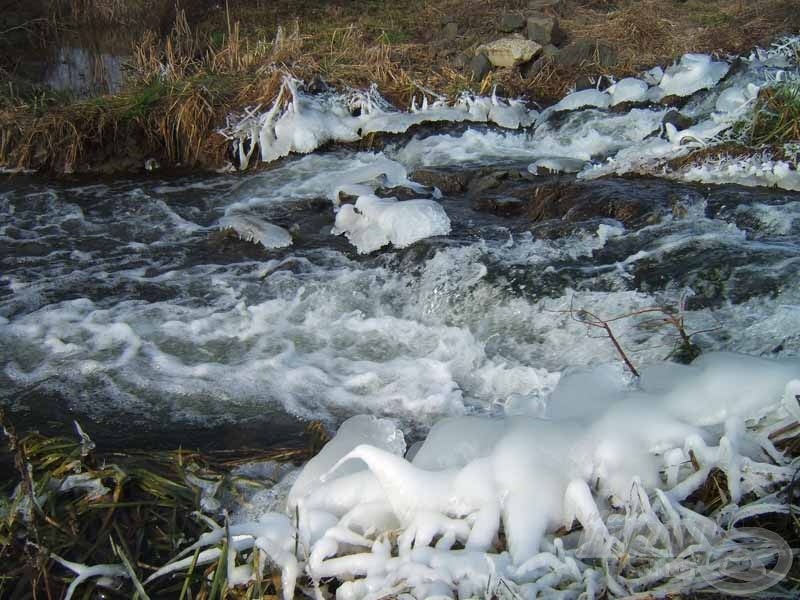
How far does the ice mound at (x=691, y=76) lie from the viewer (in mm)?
6484

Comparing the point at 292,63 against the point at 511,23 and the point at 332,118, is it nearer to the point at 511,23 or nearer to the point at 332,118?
the point at 332,118

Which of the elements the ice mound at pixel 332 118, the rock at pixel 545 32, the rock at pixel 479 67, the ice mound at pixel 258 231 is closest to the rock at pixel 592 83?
the ice mound at pixel 332 118

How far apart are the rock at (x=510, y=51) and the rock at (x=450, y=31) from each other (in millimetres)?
956

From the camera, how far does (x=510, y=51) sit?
24.1 ft

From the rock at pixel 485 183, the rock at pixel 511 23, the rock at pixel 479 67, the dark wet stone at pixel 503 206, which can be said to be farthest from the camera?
the rock at pixel 511 23

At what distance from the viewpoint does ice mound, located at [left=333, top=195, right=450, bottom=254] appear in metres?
4.52

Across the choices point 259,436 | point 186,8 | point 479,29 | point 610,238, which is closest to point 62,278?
point 259,436

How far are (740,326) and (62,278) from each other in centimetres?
372

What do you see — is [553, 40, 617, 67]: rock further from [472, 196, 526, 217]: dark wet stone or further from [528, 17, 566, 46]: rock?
[472, 196, 526, 217]: dark wet stone

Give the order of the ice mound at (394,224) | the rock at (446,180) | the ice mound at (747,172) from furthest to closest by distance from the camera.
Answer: the rock at (446,180), the ice mound at (747,172), the ice mound at (394,224)

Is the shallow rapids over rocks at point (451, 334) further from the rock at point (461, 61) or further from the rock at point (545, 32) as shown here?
the rock at point (545, 32)

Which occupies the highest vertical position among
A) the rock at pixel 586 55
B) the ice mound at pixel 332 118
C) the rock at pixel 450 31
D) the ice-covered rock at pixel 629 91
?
the rock at pixel 450 31

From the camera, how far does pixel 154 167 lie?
254 inches

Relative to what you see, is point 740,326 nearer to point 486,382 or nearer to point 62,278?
point 486,382
